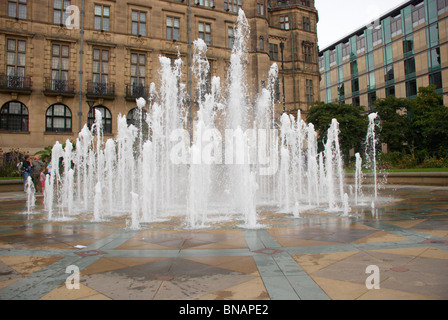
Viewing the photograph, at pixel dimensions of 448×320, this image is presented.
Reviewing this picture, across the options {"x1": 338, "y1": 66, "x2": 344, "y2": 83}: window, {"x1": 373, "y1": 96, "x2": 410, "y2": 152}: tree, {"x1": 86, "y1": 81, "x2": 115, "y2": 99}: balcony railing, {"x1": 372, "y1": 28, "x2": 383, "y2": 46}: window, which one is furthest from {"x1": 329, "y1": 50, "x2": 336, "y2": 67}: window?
{"x1": 86, "y1": 81, "x2": 115, "y2": 99}: balcony railing

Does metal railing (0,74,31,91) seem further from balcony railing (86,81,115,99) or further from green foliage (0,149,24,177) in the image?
green foliage (0,149,24,177)

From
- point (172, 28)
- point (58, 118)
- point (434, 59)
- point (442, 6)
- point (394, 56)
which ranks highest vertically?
point (442, 6)

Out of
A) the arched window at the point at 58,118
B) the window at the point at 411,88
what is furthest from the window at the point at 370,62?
the arched window at the point at 58,118

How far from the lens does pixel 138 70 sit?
95.0ft

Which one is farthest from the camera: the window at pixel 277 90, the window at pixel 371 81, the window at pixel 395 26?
the window at pixel 371 81

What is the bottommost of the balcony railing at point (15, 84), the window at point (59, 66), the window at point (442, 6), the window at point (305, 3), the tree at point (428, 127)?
the tree at point (428, 127)

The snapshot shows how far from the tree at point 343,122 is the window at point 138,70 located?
17881 millimetres

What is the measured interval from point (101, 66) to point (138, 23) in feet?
17.4

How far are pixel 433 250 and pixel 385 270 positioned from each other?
128 centimetres

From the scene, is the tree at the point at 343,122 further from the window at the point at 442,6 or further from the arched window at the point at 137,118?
the window at the point at 442,6

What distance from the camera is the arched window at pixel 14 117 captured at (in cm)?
2473

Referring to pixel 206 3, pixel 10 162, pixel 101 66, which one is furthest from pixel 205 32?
pixel 10 162

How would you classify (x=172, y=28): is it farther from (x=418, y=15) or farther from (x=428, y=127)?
(x=418, y=15)
